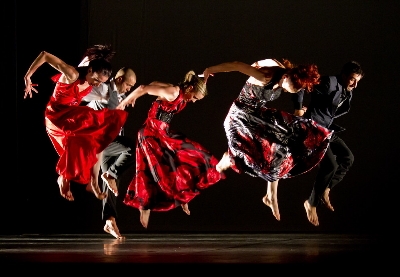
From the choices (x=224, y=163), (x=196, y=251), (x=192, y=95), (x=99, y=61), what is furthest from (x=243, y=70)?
(x=196, y=251)

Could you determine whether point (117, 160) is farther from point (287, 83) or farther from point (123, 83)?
point (287, 83)

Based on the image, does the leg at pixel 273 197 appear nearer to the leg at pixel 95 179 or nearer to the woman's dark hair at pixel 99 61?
the leg at pixel 95 179

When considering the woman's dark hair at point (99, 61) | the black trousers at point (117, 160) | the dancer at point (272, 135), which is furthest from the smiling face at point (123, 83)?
the dancer at point (272, 135)

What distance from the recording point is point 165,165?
560cm

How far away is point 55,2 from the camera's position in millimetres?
6332

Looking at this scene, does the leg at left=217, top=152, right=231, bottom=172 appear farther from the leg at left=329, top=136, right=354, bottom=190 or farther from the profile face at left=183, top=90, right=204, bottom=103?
the leg at left=329, top=136, right=354, bottom=190

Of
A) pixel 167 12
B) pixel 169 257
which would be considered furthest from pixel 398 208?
pixel 169 257

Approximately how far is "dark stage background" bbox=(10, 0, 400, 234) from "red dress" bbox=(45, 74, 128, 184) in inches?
38.6

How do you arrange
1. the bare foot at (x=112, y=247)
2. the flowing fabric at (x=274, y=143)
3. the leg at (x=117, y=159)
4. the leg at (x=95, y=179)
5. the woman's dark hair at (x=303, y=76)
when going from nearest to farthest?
1. the bare foot at (x=112, y=247)
2. the woman's dark hair at (x=303, y=76)
3. the flowing fabric at (x=274, y=143)
4. the leg at (x=95, y=179)
5. the leg at (x=117, y=159)

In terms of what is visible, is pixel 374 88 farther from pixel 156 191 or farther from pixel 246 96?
pixel 156 191

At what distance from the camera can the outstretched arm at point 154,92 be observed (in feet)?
17.1

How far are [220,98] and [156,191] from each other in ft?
3.67

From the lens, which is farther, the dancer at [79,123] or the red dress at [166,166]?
the red dress at [166,166]

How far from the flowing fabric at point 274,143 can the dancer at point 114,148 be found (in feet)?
2.49
